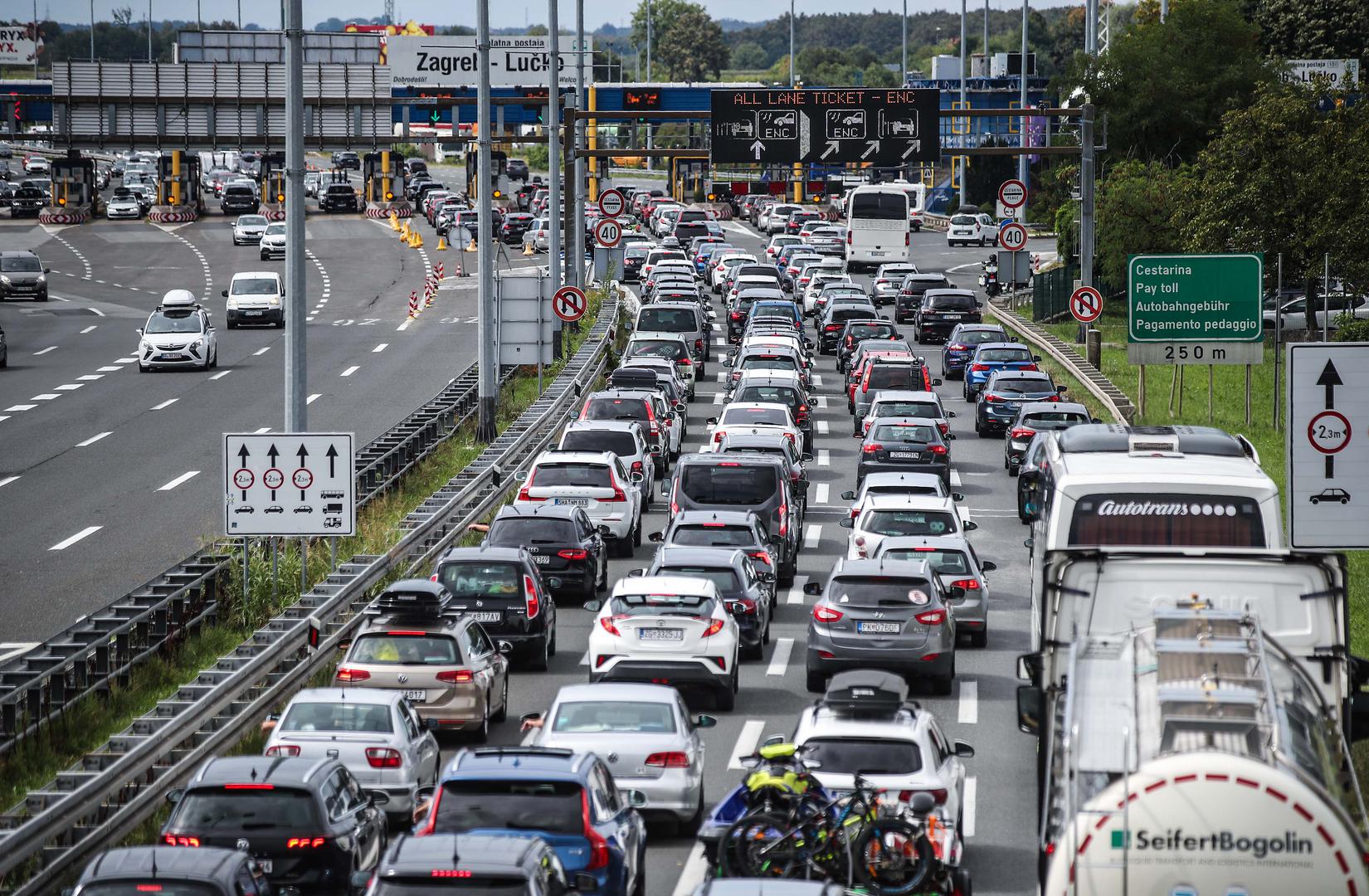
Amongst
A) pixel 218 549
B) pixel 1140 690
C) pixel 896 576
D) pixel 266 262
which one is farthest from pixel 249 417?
pixel 266 262

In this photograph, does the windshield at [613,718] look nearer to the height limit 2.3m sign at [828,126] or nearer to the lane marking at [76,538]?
the lane marking at [76,538]

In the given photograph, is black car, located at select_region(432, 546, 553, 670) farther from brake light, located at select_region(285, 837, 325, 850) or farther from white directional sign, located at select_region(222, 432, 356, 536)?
brake light, located at select_region(285, 837, 325, 850)

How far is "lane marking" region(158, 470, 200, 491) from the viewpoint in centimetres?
3675

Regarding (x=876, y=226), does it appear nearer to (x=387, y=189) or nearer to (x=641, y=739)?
(x=387, y=189)

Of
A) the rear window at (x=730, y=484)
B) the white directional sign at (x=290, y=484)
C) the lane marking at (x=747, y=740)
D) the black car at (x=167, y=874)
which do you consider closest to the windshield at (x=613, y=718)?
Answer: the lane marking at (x=747, y=740)

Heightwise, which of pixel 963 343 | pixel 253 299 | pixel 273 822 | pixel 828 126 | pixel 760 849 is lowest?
pixel 760 849

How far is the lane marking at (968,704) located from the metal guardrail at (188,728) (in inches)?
271

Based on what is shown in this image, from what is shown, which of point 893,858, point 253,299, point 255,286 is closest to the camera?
point 893,858

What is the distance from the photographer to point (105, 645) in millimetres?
21875

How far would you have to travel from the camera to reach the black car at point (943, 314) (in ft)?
206

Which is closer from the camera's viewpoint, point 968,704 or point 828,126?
point 968,704

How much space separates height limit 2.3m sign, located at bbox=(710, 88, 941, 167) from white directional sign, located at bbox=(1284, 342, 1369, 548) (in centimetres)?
3630

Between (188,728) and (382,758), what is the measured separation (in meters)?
2.06

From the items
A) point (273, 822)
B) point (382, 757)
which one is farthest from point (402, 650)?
point (273, 822)
